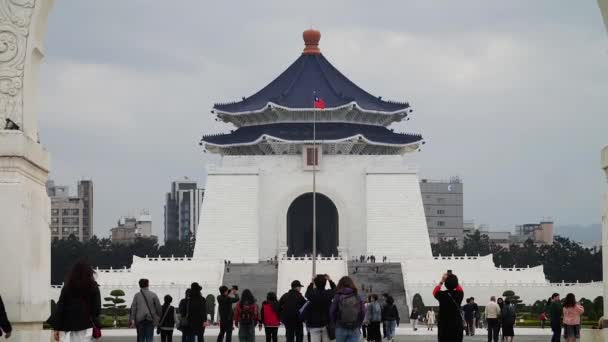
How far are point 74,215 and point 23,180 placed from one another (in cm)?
9243

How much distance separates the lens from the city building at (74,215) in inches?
4134

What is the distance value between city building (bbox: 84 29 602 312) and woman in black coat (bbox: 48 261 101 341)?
3648 cm

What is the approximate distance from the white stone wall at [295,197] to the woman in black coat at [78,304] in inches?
1566

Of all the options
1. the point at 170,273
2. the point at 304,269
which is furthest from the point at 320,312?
the point at 170,273

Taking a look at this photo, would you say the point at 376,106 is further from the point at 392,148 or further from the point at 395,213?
the point at 395,213

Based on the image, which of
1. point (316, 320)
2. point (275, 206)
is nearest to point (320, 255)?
point (275, 206)

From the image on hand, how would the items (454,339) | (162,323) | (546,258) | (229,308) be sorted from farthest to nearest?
1. (546,258)
2. (229,308)
3. (162,323)
4. (454,339)

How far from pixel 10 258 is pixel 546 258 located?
167 feet

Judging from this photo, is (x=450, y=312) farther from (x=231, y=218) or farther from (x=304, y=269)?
(x=231, y=218)

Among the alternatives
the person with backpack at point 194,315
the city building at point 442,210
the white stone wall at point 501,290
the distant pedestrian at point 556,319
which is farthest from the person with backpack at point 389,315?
the city building at point 442,210

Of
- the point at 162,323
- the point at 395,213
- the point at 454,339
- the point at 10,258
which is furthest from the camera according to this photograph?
the point at 395,213

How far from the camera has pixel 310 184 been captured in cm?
5350

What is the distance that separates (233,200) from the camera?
5316 centimetres

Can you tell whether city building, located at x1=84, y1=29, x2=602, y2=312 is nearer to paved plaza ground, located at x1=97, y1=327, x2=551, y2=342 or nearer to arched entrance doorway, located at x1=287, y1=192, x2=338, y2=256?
arched entrance doorway, located at x1=287, y1=192, x2=338, y2=256
